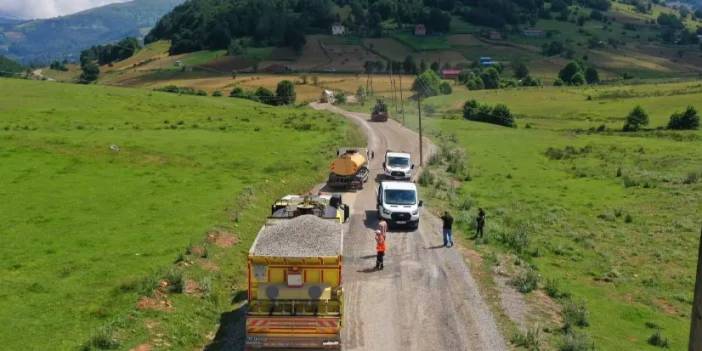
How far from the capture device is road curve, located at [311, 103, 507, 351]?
2095 centimetres

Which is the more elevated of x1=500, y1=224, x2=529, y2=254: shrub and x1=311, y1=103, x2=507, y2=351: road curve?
x1=311, y1=103, x2=507, y2=351: road curve

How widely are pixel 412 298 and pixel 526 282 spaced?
5415 mm

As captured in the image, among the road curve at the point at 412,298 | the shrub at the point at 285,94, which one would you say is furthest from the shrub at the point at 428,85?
the road curve at the point at 412,298

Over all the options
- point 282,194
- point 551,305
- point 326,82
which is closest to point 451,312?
point 551,305

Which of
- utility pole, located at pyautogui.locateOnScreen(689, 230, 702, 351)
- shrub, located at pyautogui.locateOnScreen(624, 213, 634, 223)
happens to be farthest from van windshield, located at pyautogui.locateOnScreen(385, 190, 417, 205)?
utility pole, located at pyautogui.locateOnScreen(689, 230, 702, 351)

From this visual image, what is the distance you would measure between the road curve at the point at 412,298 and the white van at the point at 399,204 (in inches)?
31.0

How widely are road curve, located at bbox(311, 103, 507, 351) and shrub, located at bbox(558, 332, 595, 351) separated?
192 cm

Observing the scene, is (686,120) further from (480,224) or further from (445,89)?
(445,89)

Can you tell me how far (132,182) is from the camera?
4247 cm

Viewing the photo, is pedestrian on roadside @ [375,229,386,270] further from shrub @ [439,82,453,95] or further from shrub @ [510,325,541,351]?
shrub @ [439,82,453,95]

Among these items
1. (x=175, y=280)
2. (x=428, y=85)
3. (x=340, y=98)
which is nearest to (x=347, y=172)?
(x=175, y=280)

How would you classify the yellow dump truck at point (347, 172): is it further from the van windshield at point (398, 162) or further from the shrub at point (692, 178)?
the shrub at point (692, 178)

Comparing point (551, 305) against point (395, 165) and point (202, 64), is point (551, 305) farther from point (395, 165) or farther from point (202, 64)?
point (202, 64)

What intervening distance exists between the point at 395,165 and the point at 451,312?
94.5 ft
